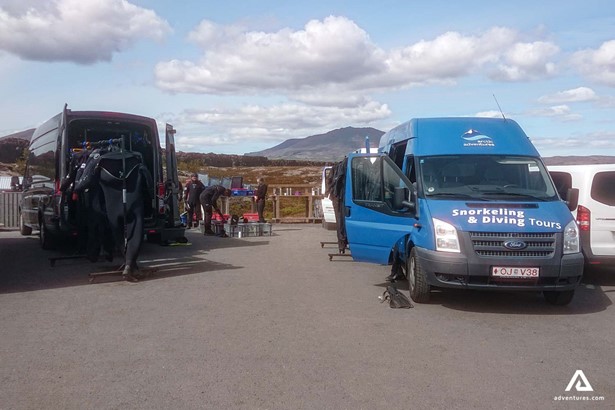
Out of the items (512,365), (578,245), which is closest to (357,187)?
(578,245)

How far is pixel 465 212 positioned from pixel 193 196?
49.2 feet

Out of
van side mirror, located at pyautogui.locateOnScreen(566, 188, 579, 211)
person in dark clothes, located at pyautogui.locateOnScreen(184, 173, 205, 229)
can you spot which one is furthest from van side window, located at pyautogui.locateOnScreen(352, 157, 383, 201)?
person in dark clothes, located at pyautogui.locateOnScreen(184, 173, 205, 229)

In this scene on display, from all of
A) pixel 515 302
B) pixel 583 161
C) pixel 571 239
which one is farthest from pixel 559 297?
pixel 583 161

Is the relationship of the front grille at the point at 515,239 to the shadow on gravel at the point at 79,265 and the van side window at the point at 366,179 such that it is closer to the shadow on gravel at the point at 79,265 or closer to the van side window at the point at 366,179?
the van side window at the point at 366,179

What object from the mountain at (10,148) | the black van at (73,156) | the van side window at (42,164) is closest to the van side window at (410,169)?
the black van at (73,156)

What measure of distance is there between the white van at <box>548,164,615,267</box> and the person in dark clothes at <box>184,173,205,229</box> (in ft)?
44.7

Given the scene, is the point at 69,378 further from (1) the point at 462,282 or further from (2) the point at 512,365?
(1) the point at 462,282

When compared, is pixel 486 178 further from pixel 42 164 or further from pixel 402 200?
pixel 42 164

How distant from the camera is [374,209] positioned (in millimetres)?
10023

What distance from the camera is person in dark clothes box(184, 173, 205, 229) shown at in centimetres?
2214

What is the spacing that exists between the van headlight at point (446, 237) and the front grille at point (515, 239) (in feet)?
0.70

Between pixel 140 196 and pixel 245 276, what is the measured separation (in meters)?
2.21

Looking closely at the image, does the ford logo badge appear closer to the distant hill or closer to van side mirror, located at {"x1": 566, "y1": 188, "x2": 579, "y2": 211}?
van side mirror, located at {"x1": 566, "y1": 188, "x2": 579, "y2": 211}

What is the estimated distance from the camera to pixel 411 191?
9.40 metres
